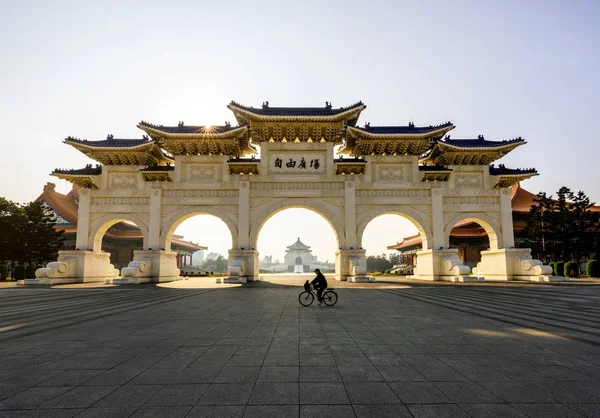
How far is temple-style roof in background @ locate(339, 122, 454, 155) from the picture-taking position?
23.5 m

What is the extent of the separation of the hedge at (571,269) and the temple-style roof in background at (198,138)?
25.3 meters

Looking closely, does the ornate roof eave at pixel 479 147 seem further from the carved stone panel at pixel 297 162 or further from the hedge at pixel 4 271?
the hedge at pixel 4 271

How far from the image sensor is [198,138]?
23484 millimetres

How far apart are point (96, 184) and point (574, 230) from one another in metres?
35.2

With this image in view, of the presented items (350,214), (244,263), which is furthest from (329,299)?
(350,214)

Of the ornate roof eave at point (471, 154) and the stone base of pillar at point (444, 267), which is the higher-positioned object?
the ornate roof eave at point (471, 154)

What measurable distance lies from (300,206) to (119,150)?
1266 cm

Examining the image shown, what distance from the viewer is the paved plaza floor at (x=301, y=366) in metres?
3.28

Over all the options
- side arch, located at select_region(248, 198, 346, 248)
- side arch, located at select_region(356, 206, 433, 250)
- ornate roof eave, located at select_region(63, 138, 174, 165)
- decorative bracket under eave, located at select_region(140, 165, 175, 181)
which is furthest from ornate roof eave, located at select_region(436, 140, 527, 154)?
ornate roof eave, located at select_region(63, 138, 174, 165)

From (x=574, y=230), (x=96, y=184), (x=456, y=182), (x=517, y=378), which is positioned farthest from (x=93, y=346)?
(x=574, y=230)

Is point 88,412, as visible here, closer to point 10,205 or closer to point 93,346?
point 93,346

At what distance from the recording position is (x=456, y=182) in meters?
24.7

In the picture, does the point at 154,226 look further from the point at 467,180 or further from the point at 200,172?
the point at 467,180

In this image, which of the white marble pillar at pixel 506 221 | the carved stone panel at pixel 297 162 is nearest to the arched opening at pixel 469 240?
the white marble pillar at pixel 506 221
